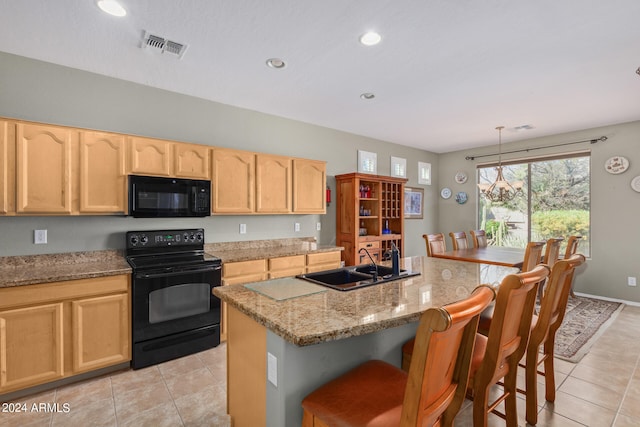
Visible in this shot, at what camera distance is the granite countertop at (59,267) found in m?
2.31

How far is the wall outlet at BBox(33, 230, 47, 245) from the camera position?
A: 109 inches

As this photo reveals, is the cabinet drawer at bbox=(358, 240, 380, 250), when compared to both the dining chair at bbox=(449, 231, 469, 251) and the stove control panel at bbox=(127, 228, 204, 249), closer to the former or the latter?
the dining chair at bbox=(449, 231, 469, 251)

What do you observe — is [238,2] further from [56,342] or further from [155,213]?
[56,342]

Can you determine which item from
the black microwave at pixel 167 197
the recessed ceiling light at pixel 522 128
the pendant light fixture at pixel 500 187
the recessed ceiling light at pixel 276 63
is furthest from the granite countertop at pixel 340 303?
the recessed ceiling light at pixel 522 128

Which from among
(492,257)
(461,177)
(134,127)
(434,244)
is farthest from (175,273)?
(461,177)

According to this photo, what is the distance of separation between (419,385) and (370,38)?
2.39 m

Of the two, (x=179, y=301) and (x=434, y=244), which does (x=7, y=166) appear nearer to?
(x=179, y=301)

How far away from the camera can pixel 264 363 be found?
143 cm

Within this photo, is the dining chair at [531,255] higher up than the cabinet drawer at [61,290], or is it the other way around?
the dining chair at [531,255]

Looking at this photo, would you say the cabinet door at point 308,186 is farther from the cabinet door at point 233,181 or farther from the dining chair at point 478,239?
the dining chair at point 478,239

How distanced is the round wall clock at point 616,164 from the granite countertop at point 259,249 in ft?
14.4

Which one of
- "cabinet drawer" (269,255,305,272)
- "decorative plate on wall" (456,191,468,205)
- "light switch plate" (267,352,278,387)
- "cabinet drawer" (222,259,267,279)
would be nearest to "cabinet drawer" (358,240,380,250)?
"cabinet drawer" (269,255,305,272)

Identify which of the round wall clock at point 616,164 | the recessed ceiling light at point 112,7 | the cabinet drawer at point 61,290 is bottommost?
the cabinet drawer at point 61,290

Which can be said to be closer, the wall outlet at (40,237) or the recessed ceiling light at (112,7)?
the recessed ceiling light at (112,7)
